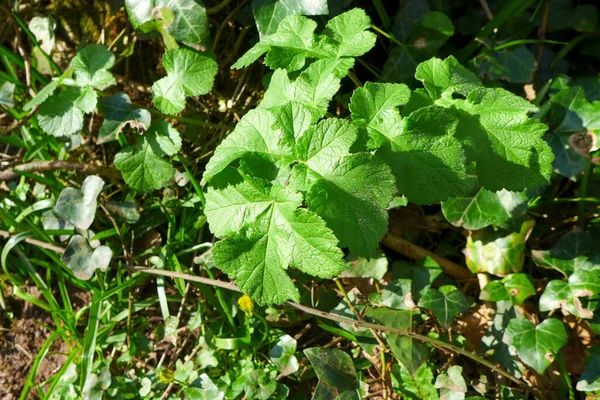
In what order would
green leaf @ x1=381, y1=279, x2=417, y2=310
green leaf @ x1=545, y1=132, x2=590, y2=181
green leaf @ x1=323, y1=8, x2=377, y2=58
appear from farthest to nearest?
1. green leaf @ x1=381, y1=279, x2=417, y2=310
2. green leaf @ x1=545, y1=132, x2=590, y2=181
3. green leaf @ x1=323, y1=8, x2=377, y2=58

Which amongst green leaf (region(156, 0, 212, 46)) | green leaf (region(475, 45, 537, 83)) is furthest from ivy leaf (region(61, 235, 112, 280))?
green leaf (region(475, 45, 537, 83))

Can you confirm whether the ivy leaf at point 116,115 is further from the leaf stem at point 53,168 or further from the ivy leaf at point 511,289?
the ivy leaf at point 511,289

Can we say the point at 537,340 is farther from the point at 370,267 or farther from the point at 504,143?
the point at 504,143

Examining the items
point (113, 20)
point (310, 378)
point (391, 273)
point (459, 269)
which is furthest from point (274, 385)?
point (113, 20)

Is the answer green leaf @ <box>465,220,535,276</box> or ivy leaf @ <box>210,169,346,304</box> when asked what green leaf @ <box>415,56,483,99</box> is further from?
green leaf @ <box>465,220,535,276</box>

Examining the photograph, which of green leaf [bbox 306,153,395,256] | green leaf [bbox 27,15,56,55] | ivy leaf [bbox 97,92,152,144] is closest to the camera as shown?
green leaf [bbox 306,153,395,256]

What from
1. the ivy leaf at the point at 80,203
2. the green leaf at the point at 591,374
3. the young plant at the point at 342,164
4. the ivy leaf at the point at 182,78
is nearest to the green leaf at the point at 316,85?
the young plant at the point at 342,164

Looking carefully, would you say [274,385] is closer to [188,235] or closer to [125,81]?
[188,235]
